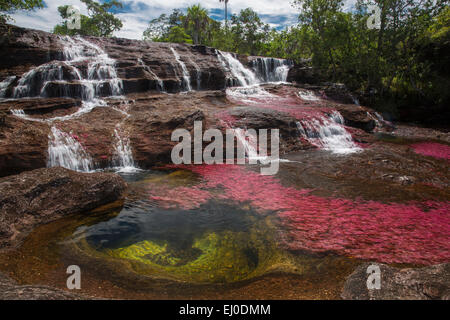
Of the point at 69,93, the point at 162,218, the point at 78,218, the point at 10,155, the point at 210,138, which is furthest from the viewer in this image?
the point at 69,93

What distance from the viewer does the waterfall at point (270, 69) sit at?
95.1ft

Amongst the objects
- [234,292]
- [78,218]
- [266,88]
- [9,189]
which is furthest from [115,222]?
[266,88]

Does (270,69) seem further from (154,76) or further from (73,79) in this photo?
(73,79)

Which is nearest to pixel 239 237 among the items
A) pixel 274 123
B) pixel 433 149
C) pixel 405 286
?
pixel 405 286

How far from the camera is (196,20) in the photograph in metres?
48.1

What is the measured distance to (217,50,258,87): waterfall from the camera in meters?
25.6

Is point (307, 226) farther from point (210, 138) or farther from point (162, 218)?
point (210, 138)

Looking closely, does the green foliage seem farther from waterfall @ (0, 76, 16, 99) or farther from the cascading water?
waterfall @ (0, 76, 16, 99)

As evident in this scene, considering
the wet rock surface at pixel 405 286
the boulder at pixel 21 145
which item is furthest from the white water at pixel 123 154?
the wet rock surface at pixel 405 286

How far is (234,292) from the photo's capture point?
3.74 metres

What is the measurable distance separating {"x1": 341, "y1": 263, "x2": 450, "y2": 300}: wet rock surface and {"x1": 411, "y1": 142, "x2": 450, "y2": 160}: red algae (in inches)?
453

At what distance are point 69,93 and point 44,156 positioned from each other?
7.25 metres

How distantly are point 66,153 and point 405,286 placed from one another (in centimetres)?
1025

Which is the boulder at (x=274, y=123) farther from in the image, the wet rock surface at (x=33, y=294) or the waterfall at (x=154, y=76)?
the wet rock surface at (x=33, y=294)
